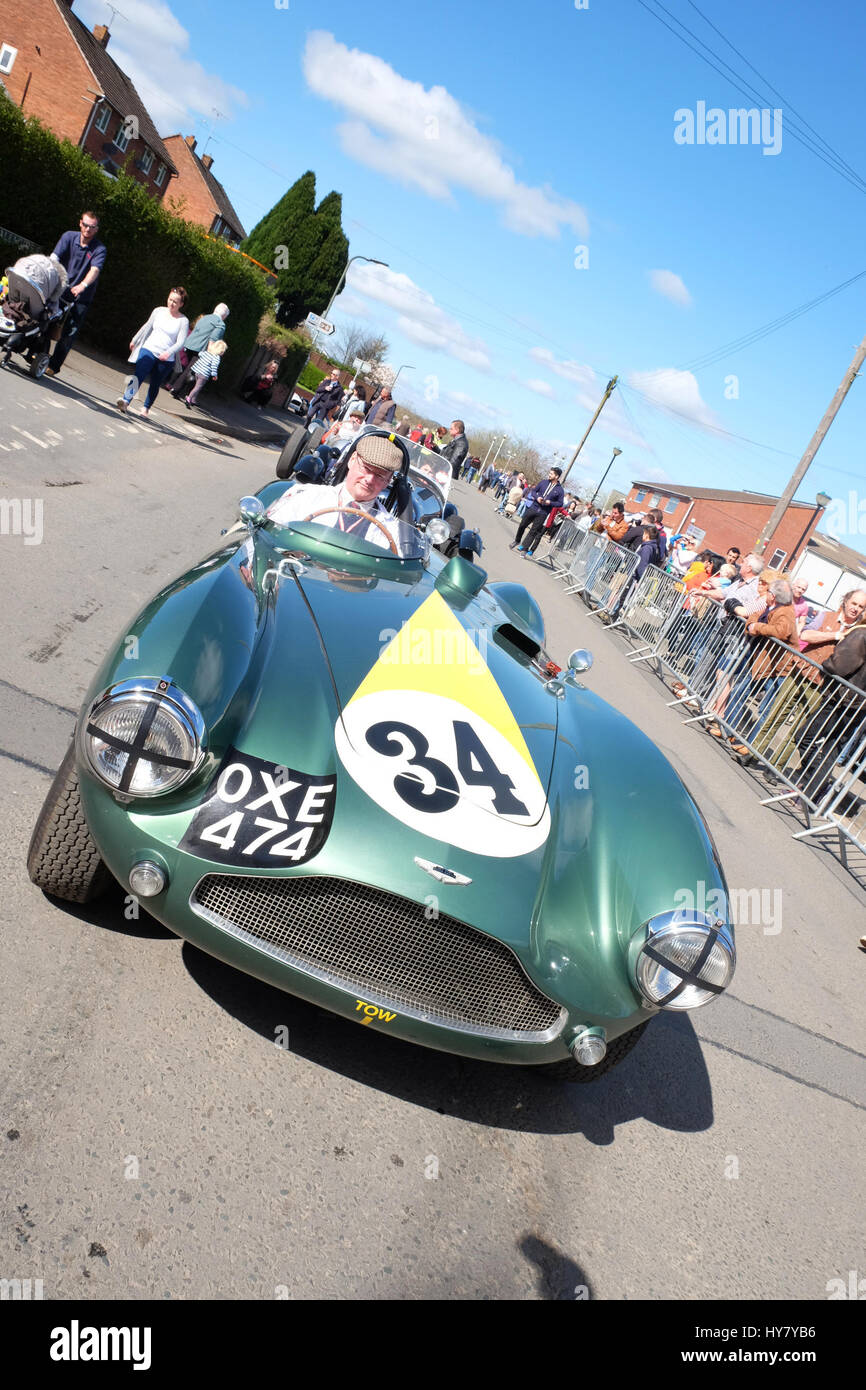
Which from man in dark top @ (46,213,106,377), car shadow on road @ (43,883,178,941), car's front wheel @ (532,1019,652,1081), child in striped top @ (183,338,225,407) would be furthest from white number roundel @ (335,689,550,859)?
child in striped top @ (183,338,225,407)

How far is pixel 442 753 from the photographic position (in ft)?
9.34

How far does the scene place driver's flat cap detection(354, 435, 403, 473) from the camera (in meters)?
4.43

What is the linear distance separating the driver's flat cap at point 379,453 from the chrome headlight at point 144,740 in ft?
7.65

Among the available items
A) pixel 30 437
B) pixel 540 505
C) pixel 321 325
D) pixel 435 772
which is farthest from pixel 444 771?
pixel 321 325

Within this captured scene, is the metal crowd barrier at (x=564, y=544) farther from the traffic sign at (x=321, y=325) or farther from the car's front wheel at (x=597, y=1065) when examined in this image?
the car's front wheel at (x=597, y=1065)

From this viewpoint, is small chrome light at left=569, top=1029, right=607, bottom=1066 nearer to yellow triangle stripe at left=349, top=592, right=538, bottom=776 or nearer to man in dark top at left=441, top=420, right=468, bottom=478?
yellow triangle stripe at left=349, top=592, right=538, bottom=776

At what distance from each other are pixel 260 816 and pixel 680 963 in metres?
1.24

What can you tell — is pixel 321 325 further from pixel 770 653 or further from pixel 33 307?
pixel 770 653

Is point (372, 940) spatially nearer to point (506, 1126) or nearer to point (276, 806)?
point (276, 806)

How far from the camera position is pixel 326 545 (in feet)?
13.1

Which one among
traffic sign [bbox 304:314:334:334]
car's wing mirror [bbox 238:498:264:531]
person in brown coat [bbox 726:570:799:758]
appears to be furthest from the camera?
traffic sign [bbox 304:314:334:334]

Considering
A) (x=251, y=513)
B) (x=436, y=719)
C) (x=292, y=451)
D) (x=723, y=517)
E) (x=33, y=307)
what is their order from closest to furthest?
(x=436, y=719) < (x=251, y=513) < (x=33, y=307) < (x=292, y=451) < (x=723, y=517)

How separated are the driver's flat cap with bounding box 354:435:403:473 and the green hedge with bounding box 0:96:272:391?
11.4 meters

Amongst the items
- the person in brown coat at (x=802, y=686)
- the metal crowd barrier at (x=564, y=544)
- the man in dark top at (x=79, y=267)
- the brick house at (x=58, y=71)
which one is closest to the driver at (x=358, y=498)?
the person in brown coat at (x=802, y=686)
